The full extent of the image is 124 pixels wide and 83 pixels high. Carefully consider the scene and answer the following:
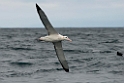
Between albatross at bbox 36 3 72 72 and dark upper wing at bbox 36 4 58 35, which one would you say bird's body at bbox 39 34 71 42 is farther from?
dark upper wing at bbox 36 4 58 35

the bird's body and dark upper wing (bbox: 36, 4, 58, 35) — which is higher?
dark upper wing (bbox: 36, 4, 58, 35)

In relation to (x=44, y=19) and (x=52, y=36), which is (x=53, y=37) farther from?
(x=44, y=19)

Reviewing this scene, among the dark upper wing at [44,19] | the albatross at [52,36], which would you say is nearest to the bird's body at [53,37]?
the albatross at [52,36]

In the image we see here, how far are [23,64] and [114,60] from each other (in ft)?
25.7

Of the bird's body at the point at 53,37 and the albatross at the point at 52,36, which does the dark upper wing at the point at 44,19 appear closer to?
the albatross at the point at 52,36

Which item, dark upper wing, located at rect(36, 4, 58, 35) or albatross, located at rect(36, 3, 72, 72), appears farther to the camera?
albatross, located at rect(36, 3, 72, 72)

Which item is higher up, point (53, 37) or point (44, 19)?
point (44, 19)

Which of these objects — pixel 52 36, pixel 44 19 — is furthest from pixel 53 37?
pixel 44 19

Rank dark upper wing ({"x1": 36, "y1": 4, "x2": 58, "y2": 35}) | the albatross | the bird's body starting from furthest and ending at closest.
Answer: the bird's body
the albatross
dark upper wing ({"x1": 36, "y1": 4, "x2": 58, "y2": 35})

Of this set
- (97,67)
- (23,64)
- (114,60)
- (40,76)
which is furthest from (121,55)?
(40,76)

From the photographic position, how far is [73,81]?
67.5 feet

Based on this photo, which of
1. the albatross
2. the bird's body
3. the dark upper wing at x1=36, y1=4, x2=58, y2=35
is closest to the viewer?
the dark upper wing at x1=36, y1=4, x2=58, y2=35

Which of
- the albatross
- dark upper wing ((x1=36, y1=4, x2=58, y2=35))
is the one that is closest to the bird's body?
the albatross

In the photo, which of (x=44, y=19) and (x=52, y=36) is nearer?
(x=44, y=19)
